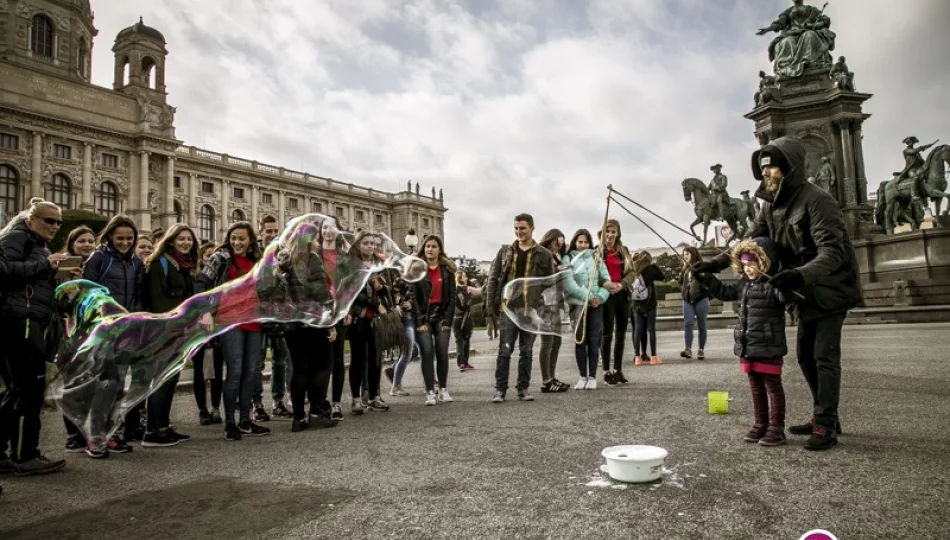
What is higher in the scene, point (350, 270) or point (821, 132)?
point (821, 132)

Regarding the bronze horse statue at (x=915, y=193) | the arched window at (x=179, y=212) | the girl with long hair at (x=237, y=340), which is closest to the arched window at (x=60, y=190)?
the arched window at (x=179, y=212)

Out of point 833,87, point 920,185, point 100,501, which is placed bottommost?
point 100,501

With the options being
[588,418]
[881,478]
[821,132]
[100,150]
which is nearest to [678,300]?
[821,132]

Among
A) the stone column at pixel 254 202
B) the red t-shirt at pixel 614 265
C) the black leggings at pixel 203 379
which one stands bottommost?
the black leggings at pixel 203 379

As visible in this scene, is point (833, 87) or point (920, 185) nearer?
point (920, 185)

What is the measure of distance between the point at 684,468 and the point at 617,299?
15.3 ft

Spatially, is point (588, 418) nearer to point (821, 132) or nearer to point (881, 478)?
point (881, 478)

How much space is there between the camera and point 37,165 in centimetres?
4759

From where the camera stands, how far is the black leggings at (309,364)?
18.5 ft

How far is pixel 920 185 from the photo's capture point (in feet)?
72.1

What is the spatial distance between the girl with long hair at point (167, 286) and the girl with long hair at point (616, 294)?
483 centimetres

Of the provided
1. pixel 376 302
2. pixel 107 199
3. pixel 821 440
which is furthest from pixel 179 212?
pixel 821 440

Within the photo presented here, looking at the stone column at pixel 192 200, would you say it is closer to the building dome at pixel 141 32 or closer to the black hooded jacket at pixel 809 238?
the building dome at pixel 141 32

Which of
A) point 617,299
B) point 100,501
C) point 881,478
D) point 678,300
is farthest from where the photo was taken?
point 678,300
